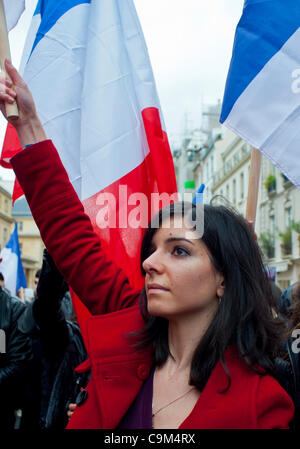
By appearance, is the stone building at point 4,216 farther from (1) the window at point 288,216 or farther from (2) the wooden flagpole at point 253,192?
(2) the wooden flagpole at point 253,192

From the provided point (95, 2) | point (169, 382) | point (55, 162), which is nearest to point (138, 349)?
point (169, 382)

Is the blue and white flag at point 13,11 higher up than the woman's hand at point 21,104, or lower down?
higher up

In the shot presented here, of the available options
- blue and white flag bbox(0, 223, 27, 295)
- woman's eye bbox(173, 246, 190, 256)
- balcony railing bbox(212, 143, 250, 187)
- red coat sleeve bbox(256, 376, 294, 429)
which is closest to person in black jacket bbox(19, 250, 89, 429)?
woman's eye bbox(173, 246, 190, 256)

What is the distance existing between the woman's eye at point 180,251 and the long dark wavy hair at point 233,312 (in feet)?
0.27

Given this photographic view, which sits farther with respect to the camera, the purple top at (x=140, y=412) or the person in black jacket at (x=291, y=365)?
the person in black jacket at (x=291, y=365)

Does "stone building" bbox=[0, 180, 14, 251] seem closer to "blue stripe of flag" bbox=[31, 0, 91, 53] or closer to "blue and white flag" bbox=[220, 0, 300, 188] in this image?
"blue stripe of flag" bbox=[31, 0, 91, 53]

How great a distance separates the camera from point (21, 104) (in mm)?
1702

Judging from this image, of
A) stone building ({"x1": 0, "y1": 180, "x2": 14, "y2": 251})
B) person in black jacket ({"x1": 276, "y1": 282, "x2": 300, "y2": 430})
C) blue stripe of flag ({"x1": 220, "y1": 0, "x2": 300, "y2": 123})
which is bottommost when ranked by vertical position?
stone building ({"x1": 0, "y1": 180, "x2": 14, "y2": 251})

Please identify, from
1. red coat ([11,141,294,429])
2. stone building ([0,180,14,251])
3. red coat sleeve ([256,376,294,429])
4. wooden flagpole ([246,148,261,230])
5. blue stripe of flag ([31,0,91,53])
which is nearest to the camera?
red coat sleeve ([256,376,294,429])

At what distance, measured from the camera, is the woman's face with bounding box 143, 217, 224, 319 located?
1.57 metres

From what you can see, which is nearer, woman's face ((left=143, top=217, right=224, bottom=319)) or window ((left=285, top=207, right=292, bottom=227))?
woman's face ((left=143, top=217, right=224, bottom=319))

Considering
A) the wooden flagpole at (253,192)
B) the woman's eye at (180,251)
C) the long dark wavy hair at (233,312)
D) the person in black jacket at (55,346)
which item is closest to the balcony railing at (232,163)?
the person in black jacket at (55,346)

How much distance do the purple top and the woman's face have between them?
0.27 metres

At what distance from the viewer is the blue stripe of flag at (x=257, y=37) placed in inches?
91.0
